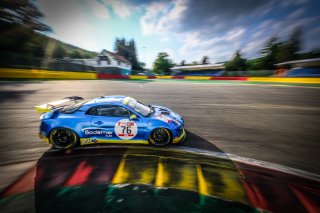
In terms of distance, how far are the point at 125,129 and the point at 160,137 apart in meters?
0.97

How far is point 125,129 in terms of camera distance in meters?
4.54

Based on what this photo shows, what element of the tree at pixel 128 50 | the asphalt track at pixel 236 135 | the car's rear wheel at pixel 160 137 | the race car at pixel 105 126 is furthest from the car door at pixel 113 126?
the tree at pixel 128 50

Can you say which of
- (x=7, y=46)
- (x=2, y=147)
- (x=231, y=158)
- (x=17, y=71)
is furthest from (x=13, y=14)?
(x=231, y=158)

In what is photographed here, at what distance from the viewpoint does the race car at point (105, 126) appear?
4.53 meters

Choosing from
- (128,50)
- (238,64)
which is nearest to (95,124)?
(238,64)

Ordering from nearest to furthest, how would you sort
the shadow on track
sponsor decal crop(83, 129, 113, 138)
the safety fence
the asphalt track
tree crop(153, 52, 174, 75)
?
the asphalt track → sponsor decal crop(83, 129, 113, 138) → the shadow on track → the safety fence → tree crop(153, 52, 174, 75)

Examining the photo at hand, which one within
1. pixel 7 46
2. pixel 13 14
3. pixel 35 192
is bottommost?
pixel 35 192

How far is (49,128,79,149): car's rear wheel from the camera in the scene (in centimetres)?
464

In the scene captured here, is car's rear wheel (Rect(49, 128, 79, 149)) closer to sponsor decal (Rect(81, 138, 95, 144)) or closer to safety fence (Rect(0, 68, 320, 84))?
sponsor decal (Rect(81, 138, 95, 144))

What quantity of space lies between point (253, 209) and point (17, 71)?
25.3m

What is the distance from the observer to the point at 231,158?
14.4ft

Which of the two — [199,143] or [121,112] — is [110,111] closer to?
[121,112]

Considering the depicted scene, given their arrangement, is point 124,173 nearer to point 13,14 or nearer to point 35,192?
point 35,192

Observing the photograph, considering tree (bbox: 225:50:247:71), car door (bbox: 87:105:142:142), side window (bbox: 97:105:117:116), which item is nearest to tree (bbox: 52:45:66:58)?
tree (bbox: 225:50:247:71)
